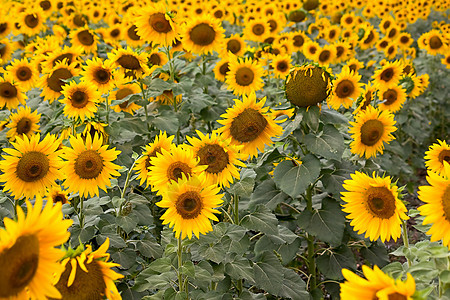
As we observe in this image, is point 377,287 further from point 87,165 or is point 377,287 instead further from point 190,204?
point 87,165

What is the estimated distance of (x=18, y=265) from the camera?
1.20 metres

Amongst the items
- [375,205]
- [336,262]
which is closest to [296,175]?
[375,205]

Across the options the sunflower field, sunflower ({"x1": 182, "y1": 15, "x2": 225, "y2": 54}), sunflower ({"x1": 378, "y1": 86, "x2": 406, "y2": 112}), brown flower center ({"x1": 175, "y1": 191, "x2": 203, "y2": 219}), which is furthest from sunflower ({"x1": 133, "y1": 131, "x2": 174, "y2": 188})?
sunflower ({"x1": 378, "y1": 86, "x2": 406, "y2": 112})

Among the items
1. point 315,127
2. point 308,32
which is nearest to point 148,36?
point 315,127

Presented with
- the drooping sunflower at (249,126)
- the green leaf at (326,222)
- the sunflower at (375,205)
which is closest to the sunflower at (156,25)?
the drooping sunflower at (249,126)

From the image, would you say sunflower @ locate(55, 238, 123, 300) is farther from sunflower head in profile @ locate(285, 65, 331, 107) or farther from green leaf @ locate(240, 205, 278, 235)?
sunflower head in profile @ locate(285, 65, 331, 107)

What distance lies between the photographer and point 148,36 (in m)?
3.83

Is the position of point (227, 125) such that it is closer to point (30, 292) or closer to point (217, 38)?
point (30, 292)

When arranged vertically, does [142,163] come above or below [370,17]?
above

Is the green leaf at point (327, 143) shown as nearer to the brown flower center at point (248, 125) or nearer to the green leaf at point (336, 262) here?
the brown flower center at point (248, 125)

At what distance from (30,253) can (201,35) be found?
11.3 ft

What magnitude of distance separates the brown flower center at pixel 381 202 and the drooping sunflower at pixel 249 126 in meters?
0.67

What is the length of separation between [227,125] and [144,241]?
936mm

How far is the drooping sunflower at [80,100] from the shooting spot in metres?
3.08
